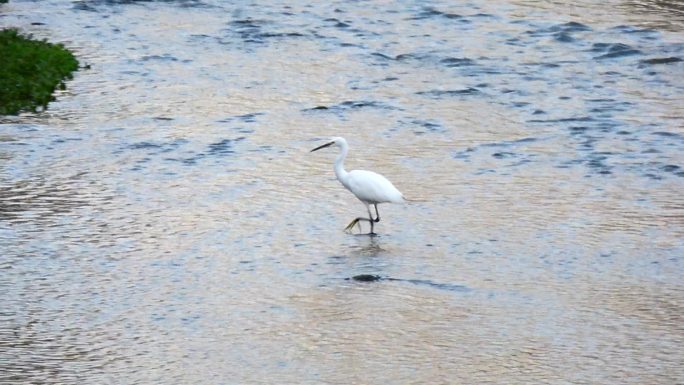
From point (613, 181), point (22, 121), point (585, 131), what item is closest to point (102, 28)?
point (22, 121)

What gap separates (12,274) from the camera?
11.3 metres

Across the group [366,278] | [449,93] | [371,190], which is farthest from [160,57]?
[366,278]

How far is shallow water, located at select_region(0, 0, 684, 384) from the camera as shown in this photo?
9727 millimetres

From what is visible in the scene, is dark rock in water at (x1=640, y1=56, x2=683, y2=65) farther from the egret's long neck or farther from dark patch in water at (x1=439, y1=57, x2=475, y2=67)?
the egret's long neck

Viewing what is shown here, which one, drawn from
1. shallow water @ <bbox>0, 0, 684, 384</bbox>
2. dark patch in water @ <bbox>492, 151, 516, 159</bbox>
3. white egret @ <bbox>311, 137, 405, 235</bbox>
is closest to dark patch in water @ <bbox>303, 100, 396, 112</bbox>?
shallow water @ <bbox>0, 0, 684, 384</bbox>

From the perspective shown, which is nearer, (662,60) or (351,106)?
(351,106)

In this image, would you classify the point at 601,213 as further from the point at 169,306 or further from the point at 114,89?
the point at 114,89

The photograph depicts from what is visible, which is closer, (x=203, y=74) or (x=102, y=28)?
(x=203, y=74)

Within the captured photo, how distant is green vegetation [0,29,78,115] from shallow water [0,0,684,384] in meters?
0.27

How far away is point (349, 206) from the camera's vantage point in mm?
13500

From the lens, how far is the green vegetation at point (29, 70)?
1652 cm

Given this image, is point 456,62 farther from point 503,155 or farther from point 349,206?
point 349,206

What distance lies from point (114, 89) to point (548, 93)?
17.8 ft

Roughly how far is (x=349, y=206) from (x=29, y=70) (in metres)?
5.68
